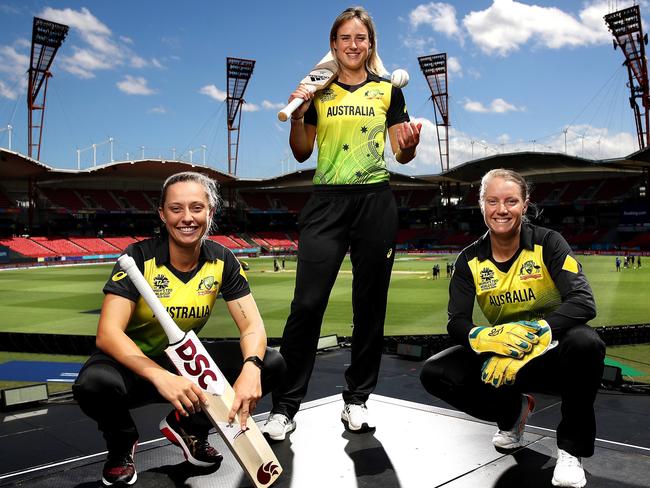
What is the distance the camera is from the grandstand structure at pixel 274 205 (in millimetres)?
45312

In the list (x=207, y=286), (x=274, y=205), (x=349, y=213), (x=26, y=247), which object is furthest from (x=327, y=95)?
(x=274, y=205)

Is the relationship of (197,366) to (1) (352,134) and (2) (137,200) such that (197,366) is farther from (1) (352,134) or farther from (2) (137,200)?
(2) (137,200)

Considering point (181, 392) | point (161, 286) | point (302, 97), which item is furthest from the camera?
point (302, 97)

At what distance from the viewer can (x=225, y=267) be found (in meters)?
2.89

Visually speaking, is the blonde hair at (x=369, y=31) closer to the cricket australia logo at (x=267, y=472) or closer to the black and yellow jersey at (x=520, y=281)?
the black and yellow jersey at (x=520, y=281)

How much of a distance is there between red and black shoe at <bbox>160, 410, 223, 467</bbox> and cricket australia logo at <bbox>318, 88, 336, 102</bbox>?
197cm

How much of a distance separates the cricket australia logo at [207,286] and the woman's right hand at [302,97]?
3.61 ft

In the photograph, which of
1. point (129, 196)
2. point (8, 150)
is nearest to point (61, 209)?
point (129, 196)

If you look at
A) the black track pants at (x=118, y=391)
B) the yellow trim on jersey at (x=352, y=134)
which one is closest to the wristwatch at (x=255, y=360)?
the black track pants at (x=118, y=391)

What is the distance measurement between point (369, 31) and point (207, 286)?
1817mm

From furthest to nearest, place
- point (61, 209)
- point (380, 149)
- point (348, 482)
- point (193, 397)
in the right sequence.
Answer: point (61, 209)
point (380, 149)
point (348, 482)
point (193, 397)

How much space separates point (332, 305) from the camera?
16.4 metres

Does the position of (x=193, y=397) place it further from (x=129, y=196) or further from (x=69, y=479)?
(x=129, y=196)

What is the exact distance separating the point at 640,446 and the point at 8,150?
43086 millimetres
